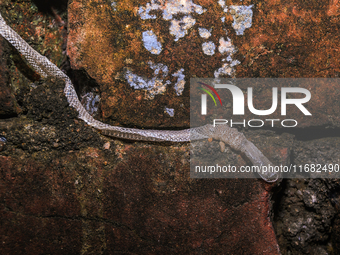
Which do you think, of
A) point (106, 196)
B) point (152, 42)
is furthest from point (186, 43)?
point (106, 196)

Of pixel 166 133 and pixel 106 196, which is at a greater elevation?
pixel 166 133

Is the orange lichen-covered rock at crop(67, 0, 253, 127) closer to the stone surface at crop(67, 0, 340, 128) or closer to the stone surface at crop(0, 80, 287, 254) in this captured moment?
the stone surface at crop(67, 0, 340, 128)

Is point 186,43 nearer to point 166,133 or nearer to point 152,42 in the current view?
point 152,42

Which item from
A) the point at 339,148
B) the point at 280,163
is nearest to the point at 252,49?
the point at 280,163

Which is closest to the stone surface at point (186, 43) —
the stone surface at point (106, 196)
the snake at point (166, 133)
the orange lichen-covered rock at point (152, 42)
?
the orange lichen-covered rock at point (152, 42)

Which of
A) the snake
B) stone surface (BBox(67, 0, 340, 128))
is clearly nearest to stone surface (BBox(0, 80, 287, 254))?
the snake

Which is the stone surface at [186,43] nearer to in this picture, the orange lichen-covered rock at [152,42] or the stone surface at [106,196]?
the orange lichen-covered rock at [152,42]

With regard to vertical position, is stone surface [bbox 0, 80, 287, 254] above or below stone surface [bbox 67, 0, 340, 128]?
below

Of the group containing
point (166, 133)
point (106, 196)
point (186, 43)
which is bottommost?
point (106, 196)
